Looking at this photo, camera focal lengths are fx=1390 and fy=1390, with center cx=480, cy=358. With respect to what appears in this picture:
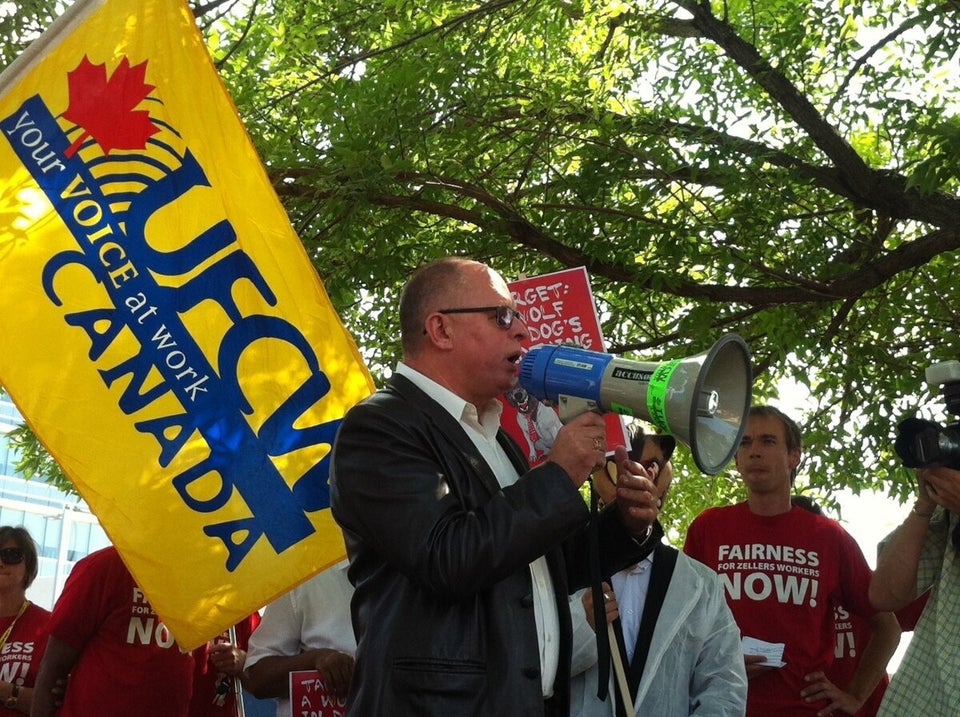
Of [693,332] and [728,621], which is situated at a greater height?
[693,332]

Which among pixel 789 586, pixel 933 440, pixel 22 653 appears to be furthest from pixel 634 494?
pixel 22 653

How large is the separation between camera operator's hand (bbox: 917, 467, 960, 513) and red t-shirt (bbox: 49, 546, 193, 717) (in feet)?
10.1

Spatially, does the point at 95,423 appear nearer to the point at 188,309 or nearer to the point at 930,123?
the point at 188,309

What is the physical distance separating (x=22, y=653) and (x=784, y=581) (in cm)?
355

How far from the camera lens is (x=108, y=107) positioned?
16.5 feet

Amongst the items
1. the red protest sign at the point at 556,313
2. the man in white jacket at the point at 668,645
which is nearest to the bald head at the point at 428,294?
the man in white jacket at the point at 668,645

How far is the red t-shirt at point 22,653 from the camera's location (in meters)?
6.45

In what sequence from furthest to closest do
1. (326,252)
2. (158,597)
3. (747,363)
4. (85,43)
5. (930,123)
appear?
Result: (326,252)
(930,123)
(85,43)
(158,597)
(747,363)

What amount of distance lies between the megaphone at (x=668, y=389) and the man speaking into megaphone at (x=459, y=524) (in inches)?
3.2

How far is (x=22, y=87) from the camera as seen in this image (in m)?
4.95

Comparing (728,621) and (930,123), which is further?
(930,123)

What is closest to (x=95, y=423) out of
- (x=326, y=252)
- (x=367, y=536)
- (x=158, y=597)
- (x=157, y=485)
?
(x=157, y=485)

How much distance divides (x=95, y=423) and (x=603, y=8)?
13.3ft

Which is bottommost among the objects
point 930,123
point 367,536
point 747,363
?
point 367,536
